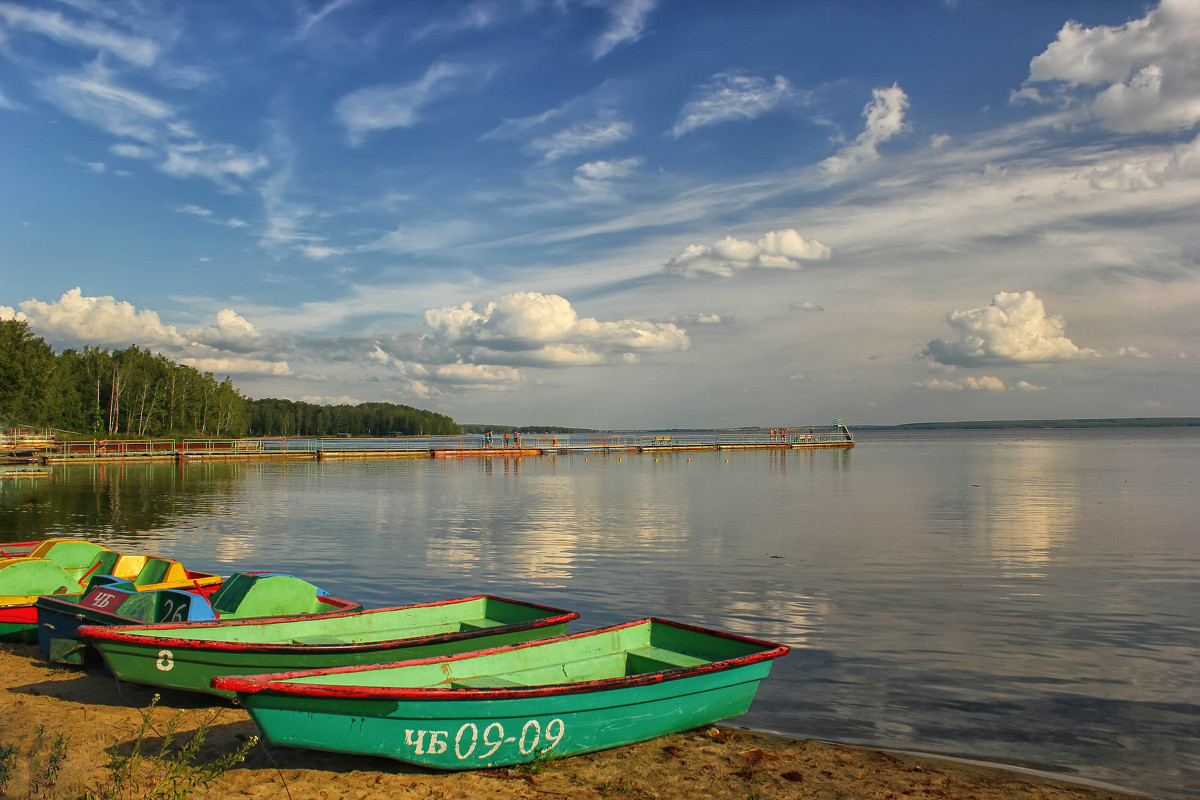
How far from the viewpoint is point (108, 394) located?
304 ft

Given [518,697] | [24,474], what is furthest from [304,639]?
[24,474]

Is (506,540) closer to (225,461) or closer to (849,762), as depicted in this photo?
(849,762)

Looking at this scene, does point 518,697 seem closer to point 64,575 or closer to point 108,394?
point 64,575

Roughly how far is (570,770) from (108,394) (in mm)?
103174

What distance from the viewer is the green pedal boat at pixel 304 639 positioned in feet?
26.8

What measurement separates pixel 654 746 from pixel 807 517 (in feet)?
80.1

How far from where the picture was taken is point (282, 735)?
249 inches

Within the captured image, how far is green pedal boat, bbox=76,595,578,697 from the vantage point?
321 inches

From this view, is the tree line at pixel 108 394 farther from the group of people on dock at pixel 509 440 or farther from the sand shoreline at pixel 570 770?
the sand shoreline at pixel 570 770

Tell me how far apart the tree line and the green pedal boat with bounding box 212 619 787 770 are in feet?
249

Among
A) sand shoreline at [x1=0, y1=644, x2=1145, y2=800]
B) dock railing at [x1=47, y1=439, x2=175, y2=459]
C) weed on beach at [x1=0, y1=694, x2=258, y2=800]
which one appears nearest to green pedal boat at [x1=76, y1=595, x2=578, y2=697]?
sand shoreline at [x1=0, y1=644, x2=1145, y2=800]

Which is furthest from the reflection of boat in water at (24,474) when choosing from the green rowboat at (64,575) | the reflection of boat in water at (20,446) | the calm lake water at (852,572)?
the green rowboat at (64,575)

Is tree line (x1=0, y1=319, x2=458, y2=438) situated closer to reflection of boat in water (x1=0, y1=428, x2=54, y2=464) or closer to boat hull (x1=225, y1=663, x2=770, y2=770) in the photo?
reflection of boat in water (x1=0, y1=428, x2=54, y2=464)

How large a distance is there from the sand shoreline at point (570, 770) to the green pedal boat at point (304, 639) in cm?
60
